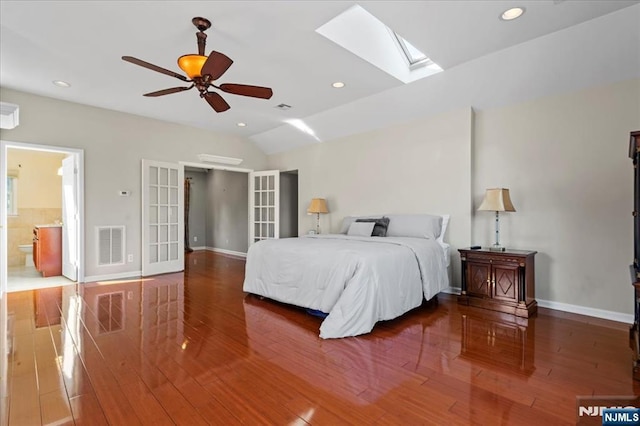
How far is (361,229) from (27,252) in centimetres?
661

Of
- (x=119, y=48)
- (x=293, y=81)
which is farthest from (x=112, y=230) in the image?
(x=293, y=81)

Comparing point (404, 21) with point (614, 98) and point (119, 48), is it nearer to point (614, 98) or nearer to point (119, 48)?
point (614, 98)

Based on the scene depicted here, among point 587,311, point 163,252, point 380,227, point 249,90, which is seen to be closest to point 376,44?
point 249,90

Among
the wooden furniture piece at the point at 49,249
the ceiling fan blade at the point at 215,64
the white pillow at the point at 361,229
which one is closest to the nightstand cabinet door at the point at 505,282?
the white pillow at the point at 361,229

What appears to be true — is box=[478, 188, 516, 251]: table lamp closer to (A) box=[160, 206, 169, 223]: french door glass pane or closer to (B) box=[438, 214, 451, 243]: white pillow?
(B) box=[438, 214, 451, 243]: white pillow

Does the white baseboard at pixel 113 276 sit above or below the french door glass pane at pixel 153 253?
below

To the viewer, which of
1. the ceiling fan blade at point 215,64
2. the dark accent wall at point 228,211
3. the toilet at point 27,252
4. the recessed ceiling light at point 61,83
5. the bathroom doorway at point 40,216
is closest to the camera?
the ceiling fan blade at point 215,64

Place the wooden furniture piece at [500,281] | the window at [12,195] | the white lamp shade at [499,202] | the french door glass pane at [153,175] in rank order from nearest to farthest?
the wooden furniture piece at [500,281] → the white lamp shade at [499,202] → the french door glass pane at [153,175] → the window at [12,195]

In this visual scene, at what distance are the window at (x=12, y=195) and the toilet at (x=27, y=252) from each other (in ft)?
2.33

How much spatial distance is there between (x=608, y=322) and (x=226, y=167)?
6421 millimetres

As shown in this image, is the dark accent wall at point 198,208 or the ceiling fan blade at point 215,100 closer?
the ceiling fan blade at point 215,100

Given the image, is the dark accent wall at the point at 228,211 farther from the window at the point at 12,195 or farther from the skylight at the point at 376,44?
the skylight at the point at 376,44

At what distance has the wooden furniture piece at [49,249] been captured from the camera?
17.9 feet

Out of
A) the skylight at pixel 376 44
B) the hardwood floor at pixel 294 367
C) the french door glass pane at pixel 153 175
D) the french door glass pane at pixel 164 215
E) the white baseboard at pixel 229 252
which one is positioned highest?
the skylight at pixel 376 44
